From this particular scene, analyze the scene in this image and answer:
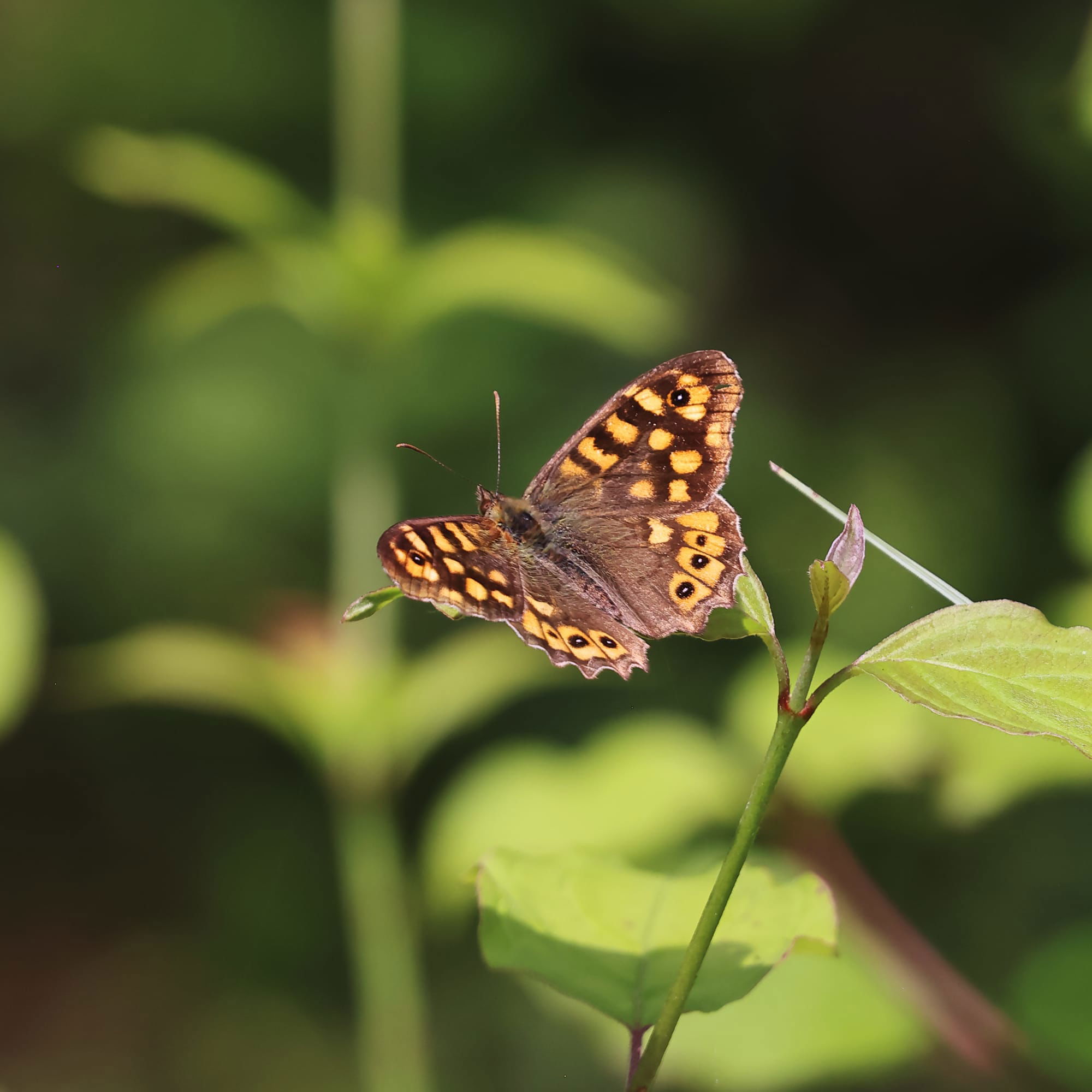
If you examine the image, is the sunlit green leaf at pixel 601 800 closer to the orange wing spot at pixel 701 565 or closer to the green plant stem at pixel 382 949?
the green plant stem at pixel 382 949

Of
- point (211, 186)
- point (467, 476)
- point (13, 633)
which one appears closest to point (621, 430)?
point (13, 633)

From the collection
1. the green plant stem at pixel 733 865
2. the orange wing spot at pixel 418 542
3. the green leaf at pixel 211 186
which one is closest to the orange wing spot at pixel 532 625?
the orange wing spot at pixel 418 542

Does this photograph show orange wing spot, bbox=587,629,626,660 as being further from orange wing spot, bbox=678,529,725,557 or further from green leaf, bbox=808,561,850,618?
green leaf, bbox=808,561,850,618

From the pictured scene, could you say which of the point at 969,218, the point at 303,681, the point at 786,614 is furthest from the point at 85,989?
the point at 969,218

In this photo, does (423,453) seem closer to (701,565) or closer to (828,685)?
(701,565)

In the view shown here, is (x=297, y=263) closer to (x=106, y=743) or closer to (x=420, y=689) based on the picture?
(x=420, y=689)
